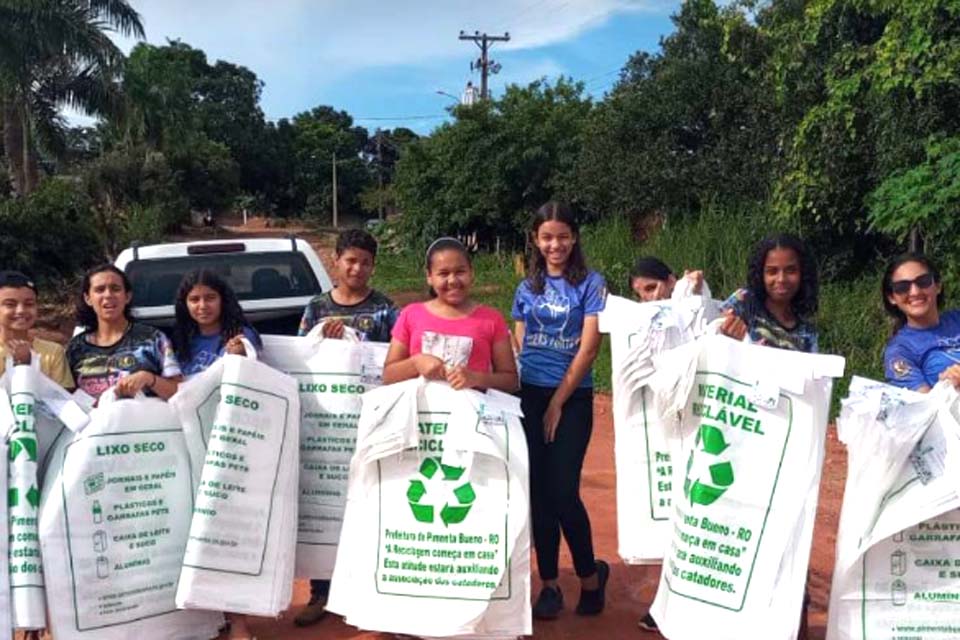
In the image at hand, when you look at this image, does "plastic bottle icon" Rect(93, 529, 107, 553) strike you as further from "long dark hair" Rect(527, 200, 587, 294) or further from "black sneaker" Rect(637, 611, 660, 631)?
"black sneaker" Rect(637, 611, 660, 631)

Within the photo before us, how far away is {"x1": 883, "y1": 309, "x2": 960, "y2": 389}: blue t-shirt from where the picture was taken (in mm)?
3027

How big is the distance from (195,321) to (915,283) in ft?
8.55

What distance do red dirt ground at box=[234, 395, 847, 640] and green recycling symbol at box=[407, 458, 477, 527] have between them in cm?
68

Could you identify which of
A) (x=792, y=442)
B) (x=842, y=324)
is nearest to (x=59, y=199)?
(x=842, y=324)

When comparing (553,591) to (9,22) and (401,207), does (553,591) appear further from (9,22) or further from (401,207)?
(401,207)

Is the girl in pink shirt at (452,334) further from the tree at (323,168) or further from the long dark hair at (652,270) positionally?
the tree at (323,168)

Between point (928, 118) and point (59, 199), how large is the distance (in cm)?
1422

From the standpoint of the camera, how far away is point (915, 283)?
10.0 ft

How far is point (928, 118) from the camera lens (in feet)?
28.1

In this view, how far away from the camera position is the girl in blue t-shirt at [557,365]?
136 inches

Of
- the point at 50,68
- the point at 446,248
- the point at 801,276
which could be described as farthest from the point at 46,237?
the point at 801,276

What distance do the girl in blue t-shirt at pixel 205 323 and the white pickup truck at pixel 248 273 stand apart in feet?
5.44

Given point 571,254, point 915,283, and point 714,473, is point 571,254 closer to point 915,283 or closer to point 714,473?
point 714,473

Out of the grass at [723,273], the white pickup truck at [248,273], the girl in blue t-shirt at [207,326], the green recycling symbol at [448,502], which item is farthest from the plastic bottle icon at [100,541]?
the grass at [723,273]
